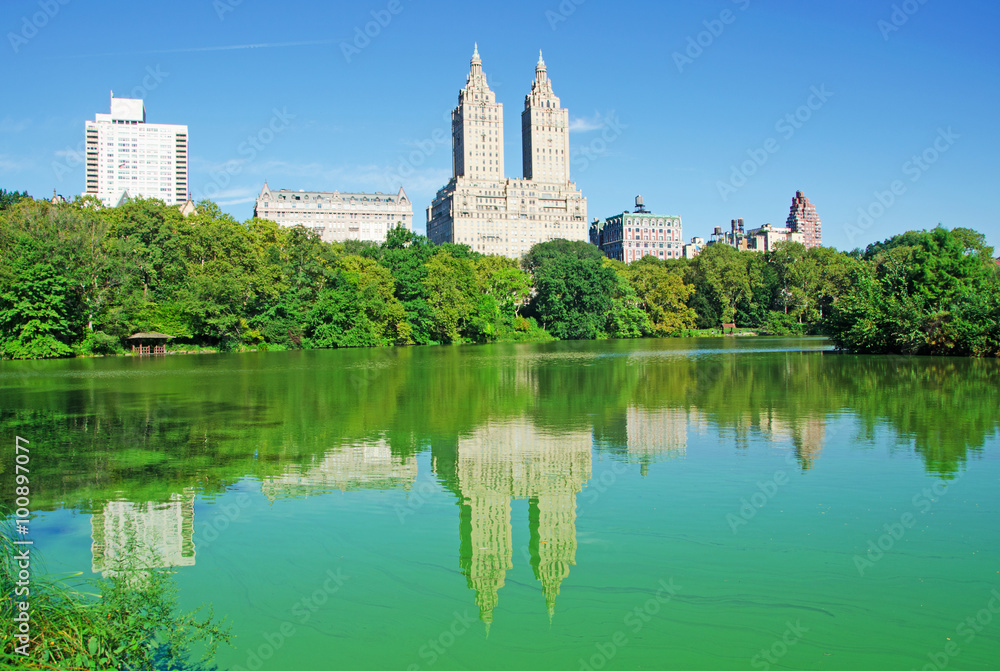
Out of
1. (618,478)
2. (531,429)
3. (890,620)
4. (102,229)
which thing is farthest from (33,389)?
(102,229)

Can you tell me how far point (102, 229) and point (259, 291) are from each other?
414 inches

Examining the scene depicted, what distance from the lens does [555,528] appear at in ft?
24.7

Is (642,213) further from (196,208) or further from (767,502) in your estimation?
(767,502)

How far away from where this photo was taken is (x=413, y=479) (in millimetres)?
9680

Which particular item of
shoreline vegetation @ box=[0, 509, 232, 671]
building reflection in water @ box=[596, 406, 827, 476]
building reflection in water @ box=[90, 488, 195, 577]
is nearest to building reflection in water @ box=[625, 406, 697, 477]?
building reflection in water @ box=[596, 406, 827, 476]

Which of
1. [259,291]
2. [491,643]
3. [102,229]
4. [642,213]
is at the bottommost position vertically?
[491,643]

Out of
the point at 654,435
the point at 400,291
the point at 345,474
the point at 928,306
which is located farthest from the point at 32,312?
the point at 928,306

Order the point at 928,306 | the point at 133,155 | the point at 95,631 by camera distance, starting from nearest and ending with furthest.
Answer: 1. the point at 95,631
2. the point at 928,306
3. the point at 133,155

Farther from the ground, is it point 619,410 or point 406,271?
point 406,271

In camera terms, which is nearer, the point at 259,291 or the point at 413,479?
the point at 413,479

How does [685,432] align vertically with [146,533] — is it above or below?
above

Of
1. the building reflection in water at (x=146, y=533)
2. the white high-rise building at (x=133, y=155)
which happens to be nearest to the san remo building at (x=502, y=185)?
the white high-rise building at (x=133, y=155)

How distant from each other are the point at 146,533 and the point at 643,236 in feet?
561

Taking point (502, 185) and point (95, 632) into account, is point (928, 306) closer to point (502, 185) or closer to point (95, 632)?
point (95, 632)
